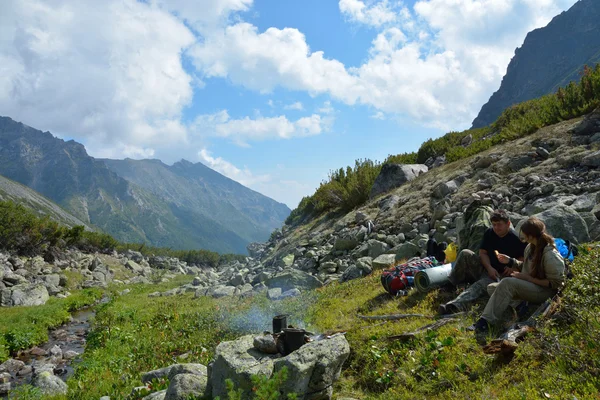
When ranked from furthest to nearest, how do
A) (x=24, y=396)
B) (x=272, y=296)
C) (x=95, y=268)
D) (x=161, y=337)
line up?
(x=95, y=268), (x=272, y=296), (x=161, y=337), (x=24, y=396)

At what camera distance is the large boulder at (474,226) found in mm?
8828

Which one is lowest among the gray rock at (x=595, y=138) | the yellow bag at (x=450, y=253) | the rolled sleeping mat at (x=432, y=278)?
the rolled sleeping mat at (x=432, y=278)

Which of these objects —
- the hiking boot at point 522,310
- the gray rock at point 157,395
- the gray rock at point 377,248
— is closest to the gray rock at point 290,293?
the gray rock at point 377,248

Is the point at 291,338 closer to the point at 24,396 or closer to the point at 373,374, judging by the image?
the point at 373,374

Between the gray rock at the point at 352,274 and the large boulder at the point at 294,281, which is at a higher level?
the gray rock at the point at 352,274

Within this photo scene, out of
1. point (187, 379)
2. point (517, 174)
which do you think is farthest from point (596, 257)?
point (517, 174)

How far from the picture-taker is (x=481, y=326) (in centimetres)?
567

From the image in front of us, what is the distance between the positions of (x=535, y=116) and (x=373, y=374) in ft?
62.1

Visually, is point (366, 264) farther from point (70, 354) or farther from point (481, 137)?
point (481, 137)

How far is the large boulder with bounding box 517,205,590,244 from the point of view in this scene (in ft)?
25.8

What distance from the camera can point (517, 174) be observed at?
541 inches

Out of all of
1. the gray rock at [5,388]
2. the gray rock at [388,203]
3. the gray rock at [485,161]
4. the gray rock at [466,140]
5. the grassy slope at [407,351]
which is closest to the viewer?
the grassy slope at [407,351]

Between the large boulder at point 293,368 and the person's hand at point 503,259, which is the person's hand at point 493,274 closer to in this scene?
the person's hand at point 503,259

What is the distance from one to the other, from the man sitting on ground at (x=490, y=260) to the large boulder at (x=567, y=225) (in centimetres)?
81
